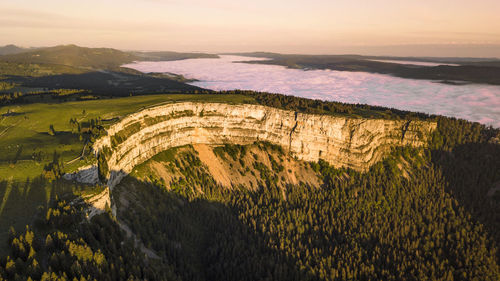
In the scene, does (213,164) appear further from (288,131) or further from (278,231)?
(278,231)

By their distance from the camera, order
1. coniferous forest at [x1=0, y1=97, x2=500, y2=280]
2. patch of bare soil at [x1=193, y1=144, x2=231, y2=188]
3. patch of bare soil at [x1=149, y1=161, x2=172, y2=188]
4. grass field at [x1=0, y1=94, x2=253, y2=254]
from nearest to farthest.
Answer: coniferous forest at [x1=0, y1=97, x2=500, y2=280], grass field at [x1=0, y1=94, x2=253, y2=254], patch of bare soil at [x1=149, y1=161, x2=172, y2=188], patch of bare soil at [x1=193, y1=144, x2=231, y2=188]

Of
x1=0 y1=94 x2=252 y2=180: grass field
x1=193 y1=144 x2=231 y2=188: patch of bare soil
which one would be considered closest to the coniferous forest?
x1=193 y1=144 x2=231 y2=188: patch of bare soil

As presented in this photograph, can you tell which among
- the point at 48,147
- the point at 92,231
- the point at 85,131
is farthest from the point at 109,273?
the point at 85,131

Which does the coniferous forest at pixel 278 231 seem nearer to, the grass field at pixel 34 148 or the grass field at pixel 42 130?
the grass field at pixel 34 148

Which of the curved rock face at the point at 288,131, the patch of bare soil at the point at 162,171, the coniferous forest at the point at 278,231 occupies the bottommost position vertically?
the coniferous forest at the point at 278,231

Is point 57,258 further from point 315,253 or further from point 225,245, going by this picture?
point 315,253

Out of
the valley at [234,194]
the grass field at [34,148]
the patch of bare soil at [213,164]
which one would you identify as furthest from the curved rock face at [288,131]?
the grass field at [34,148]

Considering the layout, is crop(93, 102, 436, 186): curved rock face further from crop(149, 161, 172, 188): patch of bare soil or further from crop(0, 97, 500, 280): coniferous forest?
crop(0, 97, 500, 280): coniferous forest

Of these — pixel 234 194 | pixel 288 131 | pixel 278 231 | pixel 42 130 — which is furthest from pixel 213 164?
pixel 42 130
